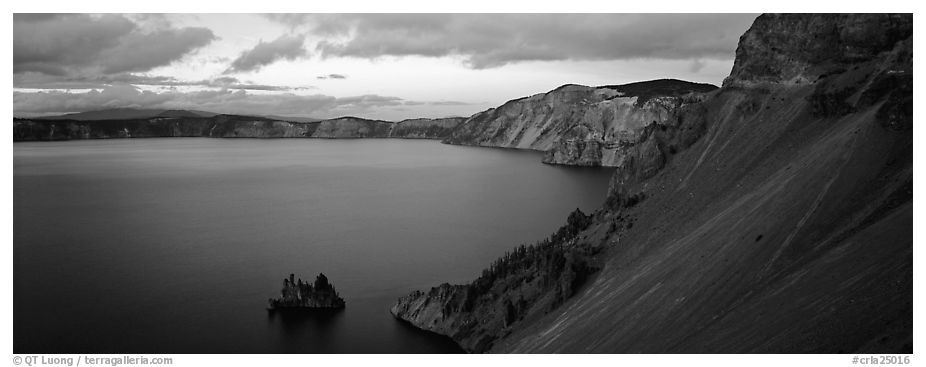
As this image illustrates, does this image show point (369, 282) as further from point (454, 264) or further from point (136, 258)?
point (136, 258)

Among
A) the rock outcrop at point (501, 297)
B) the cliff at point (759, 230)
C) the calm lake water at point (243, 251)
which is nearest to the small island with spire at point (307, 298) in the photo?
the calm lake water at point (243, 251)

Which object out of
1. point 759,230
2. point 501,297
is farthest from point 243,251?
point 759,230

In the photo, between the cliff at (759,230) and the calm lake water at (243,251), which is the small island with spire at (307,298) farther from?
the cliff at (759,230)

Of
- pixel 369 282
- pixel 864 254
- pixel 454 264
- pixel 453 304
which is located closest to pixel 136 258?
pixel 369 282

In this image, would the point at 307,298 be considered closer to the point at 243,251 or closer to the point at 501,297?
the point at 501,297

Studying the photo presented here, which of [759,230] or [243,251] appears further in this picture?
[243,251]

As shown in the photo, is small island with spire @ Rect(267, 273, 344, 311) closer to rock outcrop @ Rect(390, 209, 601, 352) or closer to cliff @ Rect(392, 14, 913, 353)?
rock outcrop @ Rect(390, 209, 601, 352)

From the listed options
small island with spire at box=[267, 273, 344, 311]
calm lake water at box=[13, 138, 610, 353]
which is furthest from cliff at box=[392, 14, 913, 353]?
calm lake water at box=[13, 138, 610, 353]
